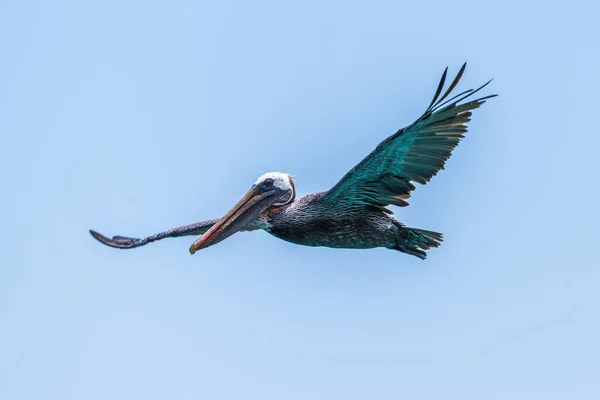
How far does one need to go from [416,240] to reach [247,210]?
7.19 feet

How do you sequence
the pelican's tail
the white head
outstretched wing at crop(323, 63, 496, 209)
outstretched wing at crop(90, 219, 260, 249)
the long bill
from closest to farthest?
1. outstretched wing at crop(323, 63, 496, 209)
2. the pelican's tail
3. the long bill
4. the white head
5. outstretched wing at crop(90, 219, 260, 249)

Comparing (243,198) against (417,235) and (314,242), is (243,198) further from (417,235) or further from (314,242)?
(417,235)

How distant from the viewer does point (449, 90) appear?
13094 mm

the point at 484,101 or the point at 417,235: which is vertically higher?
the point at 484,101

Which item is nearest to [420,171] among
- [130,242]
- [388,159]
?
[388,159]

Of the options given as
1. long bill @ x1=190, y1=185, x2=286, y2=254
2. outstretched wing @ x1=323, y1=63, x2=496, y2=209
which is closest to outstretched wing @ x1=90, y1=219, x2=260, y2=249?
long bill @ x1=190, y1=185, x2=286, y2=254

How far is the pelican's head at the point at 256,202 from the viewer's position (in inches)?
587

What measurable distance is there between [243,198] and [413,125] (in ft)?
9.15

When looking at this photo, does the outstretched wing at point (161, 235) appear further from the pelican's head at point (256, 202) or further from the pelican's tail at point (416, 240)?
the pelican's tail at point (416, 240)

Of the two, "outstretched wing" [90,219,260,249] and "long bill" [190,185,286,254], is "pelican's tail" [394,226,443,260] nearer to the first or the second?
"long bill" [190,185,286,254]

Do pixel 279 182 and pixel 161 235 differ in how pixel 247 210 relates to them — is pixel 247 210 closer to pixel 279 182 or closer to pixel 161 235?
pixel 279 182

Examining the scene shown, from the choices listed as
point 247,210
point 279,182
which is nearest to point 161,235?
point 247,210

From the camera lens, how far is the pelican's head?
48.9 feet

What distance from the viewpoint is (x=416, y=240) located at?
14625 millimetres
